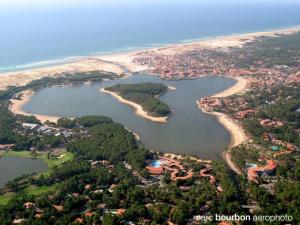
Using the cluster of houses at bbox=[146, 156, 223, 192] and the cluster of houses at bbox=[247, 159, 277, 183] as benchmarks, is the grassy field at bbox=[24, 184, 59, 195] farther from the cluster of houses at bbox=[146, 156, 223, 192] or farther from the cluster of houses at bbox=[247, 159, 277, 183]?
the cluster of houses at bbox=[247, 159, 277, 183]

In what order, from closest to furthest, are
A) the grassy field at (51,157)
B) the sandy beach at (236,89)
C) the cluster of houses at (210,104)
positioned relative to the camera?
the grassy field at (51,157)
the cluster of houses at (210,104)
the sandy beach at (236,89)

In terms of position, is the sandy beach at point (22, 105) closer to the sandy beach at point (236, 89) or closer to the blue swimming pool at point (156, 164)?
the blue swimming pool at point (156, 164)

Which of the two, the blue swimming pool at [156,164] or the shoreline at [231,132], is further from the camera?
the shoreline at [231,132]

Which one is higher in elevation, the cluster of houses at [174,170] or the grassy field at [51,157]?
the grassy field at [51,157]

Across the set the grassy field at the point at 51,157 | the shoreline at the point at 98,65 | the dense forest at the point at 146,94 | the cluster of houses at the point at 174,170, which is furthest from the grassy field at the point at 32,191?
the shoreline at the point at 98,65

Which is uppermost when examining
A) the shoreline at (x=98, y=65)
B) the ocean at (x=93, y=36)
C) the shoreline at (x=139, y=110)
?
the ocean at (x=93, y=36)

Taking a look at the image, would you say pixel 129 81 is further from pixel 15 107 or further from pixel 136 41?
pixel 136 41

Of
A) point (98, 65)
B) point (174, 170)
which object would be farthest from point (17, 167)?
point (98, 65)
